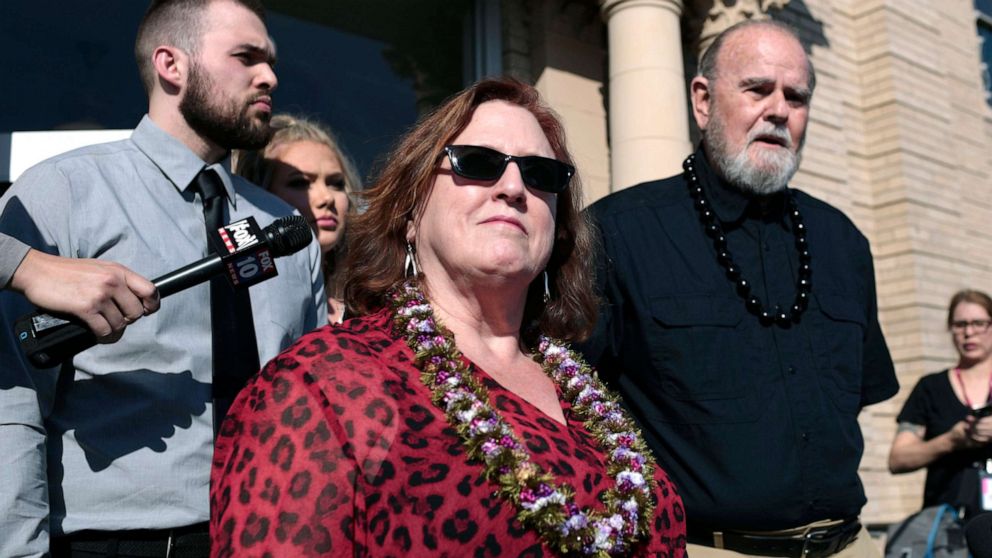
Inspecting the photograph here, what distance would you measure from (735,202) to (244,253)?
1738 millimetres

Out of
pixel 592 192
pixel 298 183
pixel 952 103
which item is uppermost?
pixel 952 103

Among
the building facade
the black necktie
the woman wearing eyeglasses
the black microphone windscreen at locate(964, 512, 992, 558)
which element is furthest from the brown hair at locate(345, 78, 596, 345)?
the building facade

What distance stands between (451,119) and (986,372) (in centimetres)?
443

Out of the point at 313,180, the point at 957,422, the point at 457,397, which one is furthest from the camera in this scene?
the point at 957,422

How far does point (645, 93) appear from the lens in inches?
Result: 254

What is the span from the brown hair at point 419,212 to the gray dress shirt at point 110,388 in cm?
46

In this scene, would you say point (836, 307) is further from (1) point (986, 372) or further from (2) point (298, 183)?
(1) point (986, 372)

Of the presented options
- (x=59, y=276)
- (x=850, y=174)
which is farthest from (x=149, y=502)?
(x=850, y=174)

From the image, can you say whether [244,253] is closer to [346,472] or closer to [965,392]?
[346,472]

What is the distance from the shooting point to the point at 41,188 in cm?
220

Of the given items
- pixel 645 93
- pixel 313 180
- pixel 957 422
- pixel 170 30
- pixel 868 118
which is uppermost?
pixel 868 118

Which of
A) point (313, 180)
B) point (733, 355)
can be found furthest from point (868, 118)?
point (733, 355)

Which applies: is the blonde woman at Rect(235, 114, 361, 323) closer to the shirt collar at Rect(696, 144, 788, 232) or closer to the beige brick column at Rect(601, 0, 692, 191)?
the shirt collar at Rect(696, 144, 788, 232)

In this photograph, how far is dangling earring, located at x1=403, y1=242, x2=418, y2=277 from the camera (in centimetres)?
212
